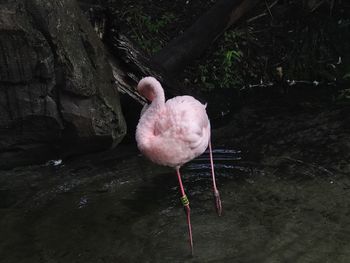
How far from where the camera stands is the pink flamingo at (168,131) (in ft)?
10.7

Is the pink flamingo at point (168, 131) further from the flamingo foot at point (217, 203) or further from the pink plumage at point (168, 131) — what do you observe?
the flamingo foot at point (217, 203)

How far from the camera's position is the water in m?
3.33

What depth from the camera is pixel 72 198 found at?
4020 millimetres

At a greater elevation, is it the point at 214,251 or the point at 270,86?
the point at 270,86

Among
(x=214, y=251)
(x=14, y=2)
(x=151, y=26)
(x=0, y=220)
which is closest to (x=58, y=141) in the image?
(x=0, y=220)

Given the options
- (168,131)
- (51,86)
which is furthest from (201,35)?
(168,131)

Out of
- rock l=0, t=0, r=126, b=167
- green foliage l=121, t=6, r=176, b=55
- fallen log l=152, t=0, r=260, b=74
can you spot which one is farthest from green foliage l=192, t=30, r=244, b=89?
rock l=0, t=0, r=126, b=167

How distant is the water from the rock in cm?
30

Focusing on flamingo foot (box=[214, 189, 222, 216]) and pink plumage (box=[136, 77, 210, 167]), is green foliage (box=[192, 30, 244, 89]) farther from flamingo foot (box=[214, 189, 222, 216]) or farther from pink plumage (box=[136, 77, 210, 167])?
pink plumage (box=[136, 77, 210, 167])

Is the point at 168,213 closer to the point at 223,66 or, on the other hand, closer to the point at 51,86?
the point at 51,86

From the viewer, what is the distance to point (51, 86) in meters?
3.97

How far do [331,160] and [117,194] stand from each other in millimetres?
1654

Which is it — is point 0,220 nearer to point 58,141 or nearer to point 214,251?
point 58,141

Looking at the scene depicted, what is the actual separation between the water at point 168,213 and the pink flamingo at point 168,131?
28cm
